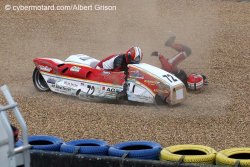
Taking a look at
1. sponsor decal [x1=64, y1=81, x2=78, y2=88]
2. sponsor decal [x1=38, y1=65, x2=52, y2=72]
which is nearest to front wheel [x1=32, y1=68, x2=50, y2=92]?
sponsor decal [x1=38, y1=65, x2=52, y2=72]

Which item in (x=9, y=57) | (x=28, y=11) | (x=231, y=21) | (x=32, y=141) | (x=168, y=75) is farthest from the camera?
(x=28, y=11)

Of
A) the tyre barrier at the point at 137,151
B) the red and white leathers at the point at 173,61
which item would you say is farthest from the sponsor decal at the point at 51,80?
the tyre barrier at the point at 137,151

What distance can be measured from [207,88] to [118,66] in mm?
2360

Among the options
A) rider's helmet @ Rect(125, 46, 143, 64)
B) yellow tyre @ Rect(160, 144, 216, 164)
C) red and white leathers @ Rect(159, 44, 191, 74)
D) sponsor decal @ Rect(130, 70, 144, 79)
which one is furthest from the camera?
red and white leathers @ Rect(159, 44, 191, 74)

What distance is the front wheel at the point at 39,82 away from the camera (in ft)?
52.0

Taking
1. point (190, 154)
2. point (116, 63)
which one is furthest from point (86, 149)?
point (116, 63)

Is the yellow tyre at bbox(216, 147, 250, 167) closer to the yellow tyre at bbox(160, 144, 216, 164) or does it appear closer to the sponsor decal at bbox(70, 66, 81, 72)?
the yellow tyre at bbox(160, 144, 216, 164)

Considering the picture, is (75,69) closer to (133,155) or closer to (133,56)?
(133,56)

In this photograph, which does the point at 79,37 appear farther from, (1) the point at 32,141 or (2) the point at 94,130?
(1) the point at 32,141

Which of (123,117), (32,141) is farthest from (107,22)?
(32,141)

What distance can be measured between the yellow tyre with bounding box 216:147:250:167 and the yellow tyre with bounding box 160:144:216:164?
0.12 m

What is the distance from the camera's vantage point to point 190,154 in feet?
29.7

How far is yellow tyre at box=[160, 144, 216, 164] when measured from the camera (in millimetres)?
8422

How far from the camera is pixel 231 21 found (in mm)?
23359
